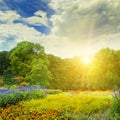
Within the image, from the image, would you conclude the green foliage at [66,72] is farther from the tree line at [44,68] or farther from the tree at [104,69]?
the tree at [104,69]

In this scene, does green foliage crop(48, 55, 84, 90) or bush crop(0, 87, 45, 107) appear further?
green foliage crop(48, 55, 84, 90)

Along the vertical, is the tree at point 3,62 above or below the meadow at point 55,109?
above

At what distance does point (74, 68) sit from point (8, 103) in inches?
1784

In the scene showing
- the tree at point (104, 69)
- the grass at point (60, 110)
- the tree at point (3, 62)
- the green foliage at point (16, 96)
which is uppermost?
the tree at point (3, 62)

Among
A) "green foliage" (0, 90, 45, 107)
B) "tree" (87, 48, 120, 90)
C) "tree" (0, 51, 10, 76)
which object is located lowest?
"green foliage" (0, 90, 45, 107)

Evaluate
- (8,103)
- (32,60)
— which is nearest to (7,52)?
(32,60)

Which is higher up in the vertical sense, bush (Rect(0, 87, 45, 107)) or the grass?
bush (Rect(0, 87, 45, 107))

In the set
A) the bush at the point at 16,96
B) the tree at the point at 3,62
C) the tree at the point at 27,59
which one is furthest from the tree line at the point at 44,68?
the bush at the point at 16,96

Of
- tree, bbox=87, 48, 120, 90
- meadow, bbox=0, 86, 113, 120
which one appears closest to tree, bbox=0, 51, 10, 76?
tree, bbox=87, 48, 120, 90

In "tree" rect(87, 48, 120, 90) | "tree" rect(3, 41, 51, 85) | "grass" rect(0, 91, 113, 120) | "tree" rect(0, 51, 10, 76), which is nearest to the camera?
"grass" rect(0, 91, 113, 120)

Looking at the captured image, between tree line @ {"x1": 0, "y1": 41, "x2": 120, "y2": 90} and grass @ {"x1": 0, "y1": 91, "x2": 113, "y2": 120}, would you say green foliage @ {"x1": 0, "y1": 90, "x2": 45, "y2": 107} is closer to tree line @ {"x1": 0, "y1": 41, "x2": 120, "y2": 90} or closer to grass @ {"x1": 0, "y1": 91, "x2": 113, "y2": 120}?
grass @ {"x1": 0, "y1": 91, "x2": 113, "y2": 120}

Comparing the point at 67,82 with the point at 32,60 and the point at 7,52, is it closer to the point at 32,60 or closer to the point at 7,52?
the point at 7,52

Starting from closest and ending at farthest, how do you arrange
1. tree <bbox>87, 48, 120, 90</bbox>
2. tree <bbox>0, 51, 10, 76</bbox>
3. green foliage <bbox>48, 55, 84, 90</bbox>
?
tree <bbox>87, 48, 120, 90</bbox>
tree <bbox>0, 51, 10, 76</bbox>
green foliage <bbox>48, 55, 84, 90</bbox>

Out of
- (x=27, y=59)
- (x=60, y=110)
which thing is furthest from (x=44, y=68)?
(x=60, y=110)
